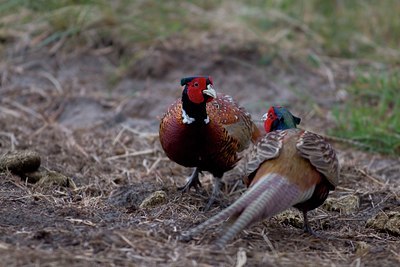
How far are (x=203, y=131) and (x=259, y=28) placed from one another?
4109mm

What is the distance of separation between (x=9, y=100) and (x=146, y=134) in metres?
1.56

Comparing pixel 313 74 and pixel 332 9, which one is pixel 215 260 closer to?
pixel 313 74

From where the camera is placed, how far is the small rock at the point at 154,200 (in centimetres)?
427

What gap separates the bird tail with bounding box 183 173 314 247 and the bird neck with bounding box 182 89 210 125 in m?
0.90

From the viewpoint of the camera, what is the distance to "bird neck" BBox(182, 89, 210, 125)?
4414 mm

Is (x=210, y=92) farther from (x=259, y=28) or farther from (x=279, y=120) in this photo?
(x=259, y=28)

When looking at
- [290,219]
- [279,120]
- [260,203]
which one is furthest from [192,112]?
[260,203]

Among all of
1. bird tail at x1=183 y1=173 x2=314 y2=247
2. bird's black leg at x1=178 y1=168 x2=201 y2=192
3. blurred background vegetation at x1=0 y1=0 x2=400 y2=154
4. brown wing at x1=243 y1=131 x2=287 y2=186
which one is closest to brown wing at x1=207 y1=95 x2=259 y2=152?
bird's black leg at x1=178 y1=168 x2=201 y2=192

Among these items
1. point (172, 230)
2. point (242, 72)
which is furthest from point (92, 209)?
point (242, 72)

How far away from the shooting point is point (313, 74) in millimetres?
7590

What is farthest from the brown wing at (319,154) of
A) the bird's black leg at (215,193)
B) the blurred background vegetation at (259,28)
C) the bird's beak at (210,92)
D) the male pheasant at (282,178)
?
the blurred background vegetation at (259,28)

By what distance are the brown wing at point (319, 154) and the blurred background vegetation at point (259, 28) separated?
277cm

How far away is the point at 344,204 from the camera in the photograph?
4.64 meters

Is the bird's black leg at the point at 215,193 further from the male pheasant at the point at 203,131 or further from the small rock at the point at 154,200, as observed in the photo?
the small rock at the point at 154,200
